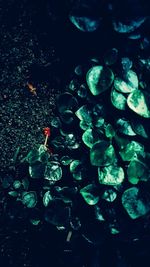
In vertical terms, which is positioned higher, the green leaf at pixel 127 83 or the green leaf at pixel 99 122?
the green leaf at pixel 127 83

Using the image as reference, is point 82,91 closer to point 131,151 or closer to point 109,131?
point 109,131

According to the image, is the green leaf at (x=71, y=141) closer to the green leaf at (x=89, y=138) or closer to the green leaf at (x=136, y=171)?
the green leaf at (x=89, y=138)

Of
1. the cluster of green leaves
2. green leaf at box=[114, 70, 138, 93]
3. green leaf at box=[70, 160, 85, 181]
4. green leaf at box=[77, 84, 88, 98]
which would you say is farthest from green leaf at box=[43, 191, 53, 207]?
green leaf at box=[114, 70, 138, 93]

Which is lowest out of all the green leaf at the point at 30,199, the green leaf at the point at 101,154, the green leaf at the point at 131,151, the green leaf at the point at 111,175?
the green leaf at the point at 30,199

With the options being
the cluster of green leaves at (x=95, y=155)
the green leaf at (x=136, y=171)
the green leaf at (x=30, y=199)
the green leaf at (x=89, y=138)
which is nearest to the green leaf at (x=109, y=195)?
the cluster of green leaves at (x=95, y=155)

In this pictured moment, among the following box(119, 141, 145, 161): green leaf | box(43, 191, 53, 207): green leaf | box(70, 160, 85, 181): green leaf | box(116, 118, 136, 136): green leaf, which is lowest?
box(43, 191, 53, 207): green leaf

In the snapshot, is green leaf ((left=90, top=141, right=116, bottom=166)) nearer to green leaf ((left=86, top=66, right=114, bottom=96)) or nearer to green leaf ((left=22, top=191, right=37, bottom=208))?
green leaf ((left=86, top=66, right=114, bottom=96))
